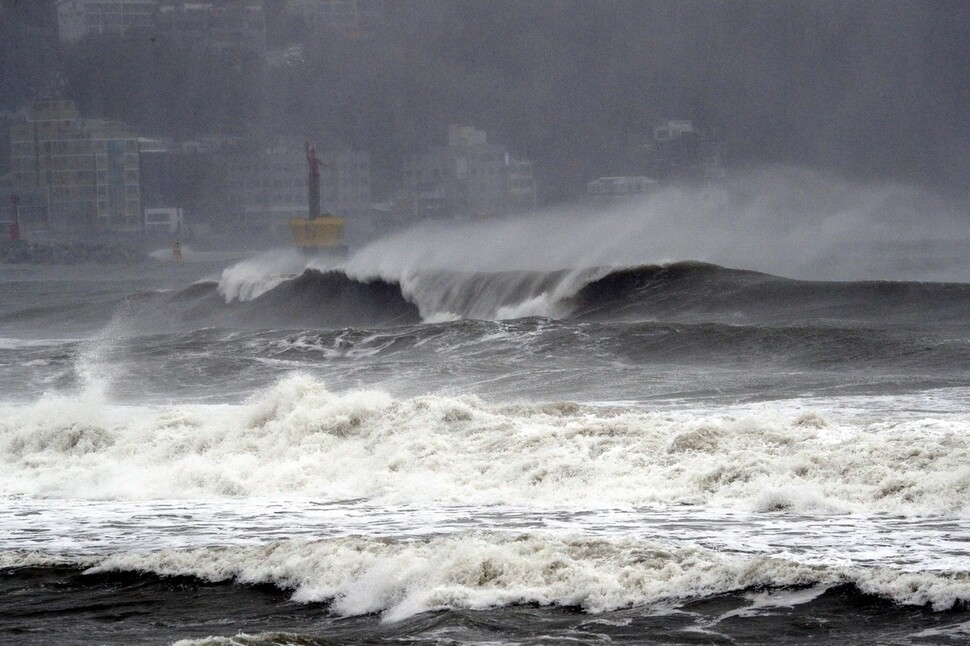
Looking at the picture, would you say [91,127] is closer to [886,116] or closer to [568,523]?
[886,116]

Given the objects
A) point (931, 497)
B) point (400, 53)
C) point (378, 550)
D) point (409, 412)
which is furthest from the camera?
point (400, 53)

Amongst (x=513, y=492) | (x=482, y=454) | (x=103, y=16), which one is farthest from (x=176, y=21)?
(x=513, y=492)

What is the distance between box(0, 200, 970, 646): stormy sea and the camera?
28.6ft

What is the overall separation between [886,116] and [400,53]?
1772 inches

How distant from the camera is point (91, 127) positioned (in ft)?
383

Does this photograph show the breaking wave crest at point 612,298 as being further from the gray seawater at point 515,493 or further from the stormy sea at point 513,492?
the gray seawater at point 515,493

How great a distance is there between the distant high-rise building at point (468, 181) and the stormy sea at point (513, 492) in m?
78.3

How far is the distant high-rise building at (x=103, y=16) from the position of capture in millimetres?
141000

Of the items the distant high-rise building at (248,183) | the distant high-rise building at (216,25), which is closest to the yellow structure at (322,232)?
the distant high-rise building at (248,183)

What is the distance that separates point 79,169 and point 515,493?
345 ft

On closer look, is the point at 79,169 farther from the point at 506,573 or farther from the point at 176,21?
the point at 506,573

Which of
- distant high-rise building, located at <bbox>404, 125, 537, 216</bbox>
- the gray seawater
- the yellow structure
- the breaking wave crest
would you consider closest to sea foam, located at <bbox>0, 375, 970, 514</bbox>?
the gray seawater

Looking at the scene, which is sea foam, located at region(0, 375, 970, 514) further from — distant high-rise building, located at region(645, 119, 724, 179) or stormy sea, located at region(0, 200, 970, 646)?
distant high-rise building, located at region(645, 119, 724, 179)

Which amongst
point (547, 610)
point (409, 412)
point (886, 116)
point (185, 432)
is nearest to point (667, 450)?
point (409, 412)
